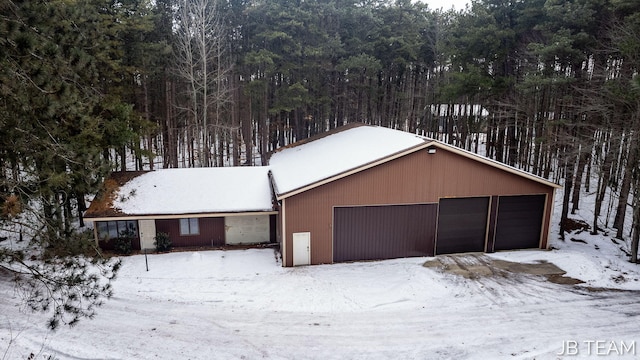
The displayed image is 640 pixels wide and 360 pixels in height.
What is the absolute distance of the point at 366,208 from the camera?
15.8 metres

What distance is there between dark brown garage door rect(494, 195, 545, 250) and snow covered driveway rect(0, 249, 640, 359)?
1926mm

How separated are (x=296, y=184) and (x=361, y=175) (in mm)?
2574

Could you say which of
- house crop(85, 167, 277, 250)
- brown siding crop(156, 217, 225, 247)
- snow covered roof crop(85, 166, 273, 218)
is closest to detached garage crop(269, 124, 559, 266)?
house crop(85, 167, 277, 250)

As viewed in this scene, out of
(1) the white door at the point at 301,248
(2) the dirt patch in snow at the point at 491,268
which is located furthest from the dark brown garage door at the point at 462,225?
(1) the white door at the point at 301,248

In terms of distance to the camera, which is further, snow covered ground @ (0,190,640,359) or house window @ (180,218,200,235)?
house window @ (180,218,200,235)

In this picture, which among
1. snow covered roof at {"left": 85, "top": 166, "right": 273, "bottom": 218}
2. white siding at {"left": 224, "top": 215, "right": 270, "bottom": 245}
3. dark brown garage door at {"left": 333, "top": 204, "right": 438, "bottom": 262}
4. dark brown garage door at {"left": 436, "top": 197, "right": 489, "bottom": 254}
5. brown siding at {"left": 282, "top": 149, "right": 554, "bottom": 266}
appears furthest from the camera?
white siding at {"left": 224, "top": 215, "right": 270, "bottom": 245}

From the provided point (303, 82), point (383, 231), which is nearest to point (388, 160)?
point (383, 231)

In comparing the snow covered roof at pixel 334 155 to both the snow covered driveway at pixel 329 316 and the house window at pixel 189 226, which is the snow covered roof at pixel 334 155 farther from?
the house window at pixel 189 226

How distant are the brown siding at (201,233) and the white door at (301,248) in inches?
154

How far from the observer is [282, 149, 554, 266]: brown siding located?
50.2 ft

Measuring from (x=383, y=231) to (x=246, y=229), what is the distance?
5.96 m

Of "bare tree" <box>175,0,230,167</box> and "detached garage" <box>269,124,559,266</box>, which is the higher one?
"bare tree" <box>175,0,230,167</box>

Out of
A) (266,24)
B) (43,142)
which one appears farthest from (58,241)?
(266,24)

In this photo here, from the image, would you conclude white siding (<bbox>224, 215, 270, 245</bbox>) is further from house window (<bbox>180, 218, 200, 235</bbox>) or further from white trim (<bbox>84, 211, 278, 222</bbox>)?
house window (<bbox>180, 218, 200, 235</bbox>)
